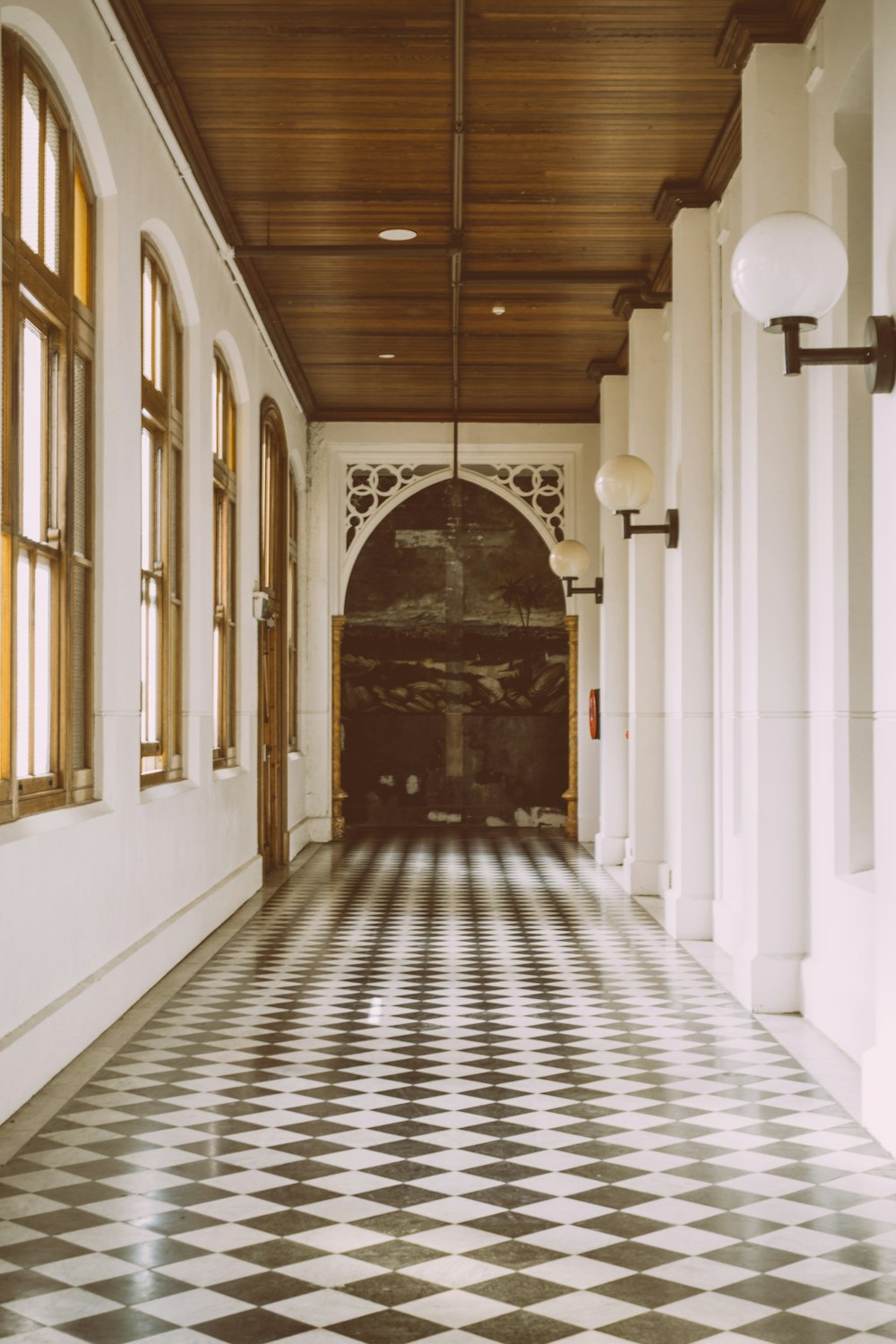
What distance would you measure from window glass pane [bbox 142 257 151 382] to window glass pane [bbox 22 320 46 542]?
8.67 feet

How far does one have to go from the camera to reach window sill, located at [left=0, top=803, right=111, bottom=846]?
6.27m

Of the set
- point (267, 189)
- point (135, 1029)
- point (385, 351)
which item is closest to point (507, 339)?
point (385, 351)

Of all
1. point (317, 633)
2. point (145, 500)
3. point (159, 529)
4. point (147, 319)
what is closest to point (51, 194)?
point (147, 319)

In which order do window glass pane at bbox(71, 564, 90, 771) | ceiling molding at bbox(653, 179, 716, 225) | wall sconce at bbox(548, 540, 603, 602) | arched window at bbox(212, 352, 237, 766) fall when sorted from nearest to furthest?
window glass pane at bbox(71, 564, 90, 771)
ceiling molding at bbox(653, 179, 716, 225)
arched window at bbox(212, 352, 237, 766)
wall sconce at bbox(548, 540, 603, 602)

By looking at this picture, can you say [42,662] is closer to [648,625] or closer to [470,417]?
[648,625]

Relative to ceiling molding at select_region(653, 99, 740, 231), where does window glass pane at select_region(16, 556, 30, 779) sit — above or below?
below

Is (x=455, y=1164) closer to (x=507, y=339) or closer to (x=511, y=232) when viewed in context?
(x=511, y=232)

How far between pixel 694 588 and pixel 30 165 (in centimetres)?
606

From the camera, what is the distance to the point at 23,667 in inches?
270

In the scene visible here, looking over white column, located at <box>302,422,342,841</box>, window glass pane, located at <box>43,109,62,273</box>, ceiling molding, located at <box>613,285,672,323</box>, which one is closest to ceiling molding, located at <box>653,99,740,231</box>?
ceiling molding, located at <box>613,285,672,323</box>

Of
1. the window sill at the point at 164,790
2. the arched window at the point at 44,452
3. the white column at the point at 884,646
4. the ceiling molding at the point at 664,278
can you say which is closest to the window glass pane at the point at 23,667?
the arched window at the point at 44,452

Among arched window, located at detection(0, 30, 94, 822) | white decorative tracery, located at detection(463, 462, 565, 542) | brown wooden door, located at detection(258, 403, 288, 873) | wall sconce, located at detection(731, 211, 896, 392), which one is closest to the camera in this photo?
wall sconce, located at detection(731, 211, 896, 392)

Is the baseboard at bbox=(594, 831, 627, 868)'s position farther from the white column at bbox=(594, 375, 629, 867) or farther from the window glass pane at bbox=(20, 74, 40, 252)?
the window glass pane at bbox=(20, 74, 40, 252)

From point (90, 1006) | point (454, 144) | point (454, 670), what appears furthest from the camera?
point (454, 670)
